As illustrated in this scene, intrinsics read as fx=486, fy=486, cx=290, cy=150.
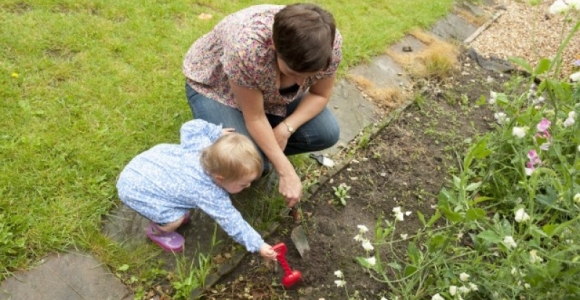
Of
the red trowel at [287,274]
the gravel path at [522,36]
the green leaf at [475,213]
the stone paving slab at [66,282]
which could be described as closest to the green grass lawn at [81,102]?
the stone paving slab at [66,282]

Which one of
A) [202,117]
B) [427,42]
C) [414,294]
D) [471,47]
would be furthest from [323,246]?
[471,47]

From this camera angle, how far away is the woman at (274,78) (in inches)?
71.2

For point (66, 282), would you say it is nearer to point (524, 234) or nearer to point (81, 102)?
point (81, 102)

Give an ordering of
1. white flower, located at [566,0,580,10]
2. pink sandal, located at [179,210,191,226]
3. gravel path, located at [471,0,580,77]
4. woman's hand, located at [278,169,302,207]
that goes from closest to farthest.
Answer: white flower, located at [566,0,580,10] → woman's hand, located at [278,169,302,207] → pink sandal, located at [179,210,191,226] → gravel path, located at [471,0,580,77]

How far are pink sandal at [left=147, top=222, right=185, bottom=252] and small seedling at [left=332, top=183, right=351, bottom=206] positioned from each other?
2.93 feet

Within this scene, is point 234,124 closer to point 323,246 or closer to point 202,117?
point 202,117

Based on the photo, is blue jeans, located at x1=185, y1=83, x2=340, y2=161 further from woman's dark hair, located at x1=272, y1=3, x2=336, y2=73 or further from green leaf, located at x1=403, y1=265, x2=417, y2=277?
green leaf, located at x1=403, y1=265, x2=417, y2=277

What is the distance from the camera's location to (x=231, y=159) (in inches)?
75.2

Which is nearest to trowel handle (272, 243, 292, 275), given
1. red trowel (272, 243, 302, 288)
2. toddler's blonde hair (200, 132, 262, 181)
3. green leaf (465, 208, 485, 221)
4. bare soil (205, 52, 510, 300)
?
red trowel (272, 243, 302, 288)

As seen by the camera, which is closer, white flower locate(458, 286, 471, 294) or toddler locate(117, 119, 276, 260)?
white flower locate(458, 286, 471, 294)

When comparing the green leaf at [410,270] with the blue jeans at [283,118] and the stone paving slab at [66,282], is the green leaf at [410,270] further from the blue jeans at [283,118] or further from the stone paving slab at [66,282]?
the stone paving slab at [66,282]

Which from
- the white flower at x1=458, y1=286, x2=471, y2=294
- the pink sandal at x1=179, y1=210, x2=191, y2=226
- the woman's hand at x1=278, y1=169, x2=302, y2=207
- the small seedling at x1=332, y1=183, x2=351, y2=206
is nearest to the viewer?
the white flower at x1=458, y1=286, x2=471, y2=294

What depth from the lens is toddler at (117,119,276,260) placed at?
6.37ft

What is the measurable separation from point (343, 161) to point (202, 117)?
96 cm
